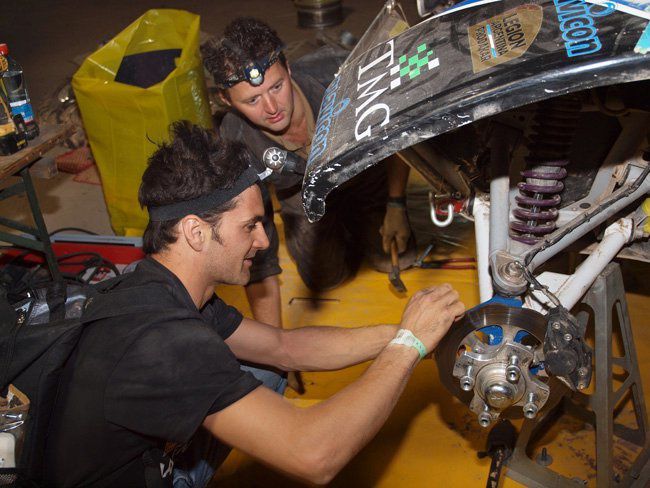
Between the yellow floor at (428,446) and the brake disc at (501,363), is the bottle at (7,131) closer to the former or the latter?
the yellow floor at (428,446)

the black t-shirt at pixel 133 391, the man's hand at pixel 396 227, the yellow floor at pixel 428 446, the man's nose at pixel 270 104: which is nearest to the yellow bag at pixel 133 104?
the man's nose at pixel 270 104

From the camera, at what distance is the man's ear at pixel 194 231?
1749 mm

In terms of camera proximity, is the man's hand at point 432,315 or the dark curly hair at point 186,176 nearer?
the man's hand at point 432,315

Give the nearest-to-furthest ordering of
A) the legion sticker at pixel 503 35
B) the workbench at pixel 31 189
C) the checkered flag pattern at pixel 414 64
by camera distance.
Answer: the legion sticker at pixel 503 35 → the checkered flag pattern at pixel 414 64 → the workbench at pixel 31 189

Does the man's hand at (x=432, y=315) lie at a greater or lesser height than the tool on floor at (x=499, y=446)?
greater

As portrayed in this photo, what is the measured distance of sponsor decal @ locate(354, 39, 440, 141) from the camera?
142cm

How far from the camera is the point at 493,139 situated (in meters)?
1.77

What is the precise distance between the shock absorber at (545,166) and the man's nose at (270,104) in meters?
1.16

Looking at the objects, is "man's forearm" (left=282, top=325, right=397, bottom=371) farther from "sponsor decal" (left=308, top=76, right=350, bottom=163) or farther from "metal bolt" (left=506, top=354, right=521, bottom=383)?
"sponsor decal" (left=308, top=76, right=350, bottom=163)

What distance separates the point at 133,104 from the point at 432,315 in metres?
2.44

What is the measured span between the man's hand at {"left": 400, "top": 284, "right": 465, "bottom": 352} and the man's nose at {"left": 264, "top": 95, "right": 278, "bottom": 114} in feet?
4.04

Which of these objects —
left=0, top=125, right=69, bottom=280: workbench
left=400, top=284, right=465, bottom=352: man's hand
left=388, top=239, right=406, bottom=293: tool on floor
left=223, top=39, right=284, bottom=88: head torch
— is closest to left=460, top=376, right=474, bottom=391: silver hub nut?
left=400, top=284, right=465, bottom=352: man's hand

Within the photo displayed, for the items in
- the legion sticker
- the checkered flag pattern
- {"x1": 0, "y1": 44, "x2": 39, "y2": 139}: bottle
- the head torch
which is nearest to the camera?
the legion sticker

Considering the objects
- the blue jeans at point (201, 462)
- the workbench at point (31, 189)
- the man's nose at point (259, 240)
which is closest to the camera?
the man's nose at point (259, 240)
